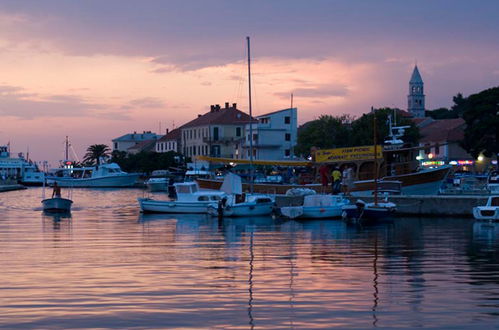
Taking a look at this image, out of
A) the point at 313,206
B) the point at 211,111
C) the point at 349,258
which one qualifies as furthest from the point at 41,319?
the point at 211,111

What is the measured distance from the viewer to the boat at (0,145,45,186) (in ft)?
473

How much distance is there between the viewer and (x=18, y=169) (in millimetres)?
154375

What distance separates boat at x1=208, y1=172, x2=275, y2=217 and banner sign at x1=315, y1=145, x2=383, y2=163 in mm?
6910

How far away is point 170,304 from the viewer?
18.7m

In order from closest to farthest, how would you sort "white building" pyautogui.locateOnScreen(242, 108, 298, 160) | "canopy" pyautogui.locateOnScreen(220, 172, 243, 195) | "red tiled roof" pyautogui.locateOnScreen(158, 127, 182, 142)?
"canopy" pyautogui.locateOnScreen(220, 172, 243, 195) → "white building" pyautogui.locateOnScreen(242, 108, 298, 160) → "red tiled roof" pyautogui.locateOnScreen(158, 127, 182, 142)

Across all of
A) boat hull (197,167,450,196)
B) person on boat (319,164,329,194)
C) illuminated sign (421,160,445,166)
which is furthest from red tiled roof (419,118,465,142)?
person on boat (319,164,329,194)

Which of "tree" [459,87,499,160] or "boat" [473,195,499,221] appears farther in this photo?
"tree" [459,87,499,160]

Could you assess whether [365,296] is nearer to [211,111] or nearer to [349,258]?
[349,258]

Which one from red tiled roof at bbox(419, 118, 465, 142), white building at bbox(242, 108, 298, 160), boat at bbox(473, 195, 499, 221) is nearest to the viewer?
boat at bbox(473, 195, 499, 221)

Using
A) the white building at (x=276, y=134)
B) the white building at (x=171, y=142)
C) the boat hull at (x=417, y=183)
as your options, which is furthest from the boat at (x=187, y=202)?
the white building at (x=171, y=142)

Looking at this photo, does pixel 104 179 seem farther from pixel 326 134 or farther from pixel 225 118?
pixel 326 134

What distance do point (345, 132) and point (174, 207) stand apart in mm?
53269

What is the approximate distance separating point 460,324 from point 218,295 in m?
6.17

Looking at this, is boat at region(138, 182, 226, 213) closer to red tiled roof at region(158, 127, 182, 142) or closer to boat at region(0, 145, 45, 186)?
boat at region(0, 145, 45, 186)
